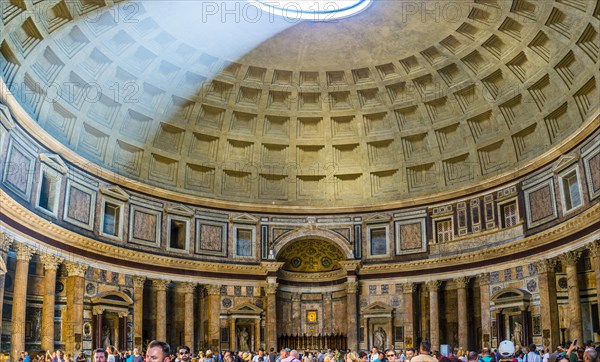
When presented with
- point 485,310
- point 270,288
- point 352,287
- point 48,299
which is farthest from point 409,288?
point 48,299

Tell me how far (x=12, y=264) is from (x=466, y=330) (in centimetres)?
2607

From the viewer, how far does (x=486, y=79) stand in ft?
137

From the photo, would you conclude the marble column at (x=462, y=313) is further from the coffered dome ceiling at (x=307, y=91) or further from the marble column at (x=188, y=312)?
the marble column at (x=188, y=312)

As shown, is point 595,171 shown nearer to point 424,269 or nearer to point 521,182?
point 521,182

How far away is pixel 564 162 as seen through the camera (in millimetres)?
36344

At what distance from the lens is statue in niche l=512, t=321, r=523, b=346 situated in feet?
126

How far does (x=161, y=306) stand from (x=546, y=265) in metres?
22.6

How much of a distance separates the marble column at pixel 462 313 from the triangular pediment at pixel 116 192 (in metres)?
21.1

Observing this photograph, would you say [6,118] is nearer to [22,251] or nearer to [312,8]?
[22,251]

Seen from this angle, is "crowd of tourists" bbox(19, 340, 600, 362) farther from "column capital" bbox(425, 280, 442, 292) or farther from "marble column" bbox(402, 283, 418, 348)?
"column capital" bbox(425, 280, 442, 292)

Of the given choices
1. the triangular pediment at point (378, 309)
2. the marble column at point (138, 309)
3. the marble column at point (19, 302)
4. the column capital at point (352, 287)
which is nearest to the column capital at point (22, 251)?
the marble column at point (19, 302)

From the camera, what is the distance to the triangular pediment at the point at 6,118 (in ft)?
96.8

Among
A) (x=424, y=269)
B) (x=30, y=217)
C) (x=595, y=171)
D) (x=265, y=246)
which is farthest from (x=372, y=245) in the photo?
(x=30, y=217)

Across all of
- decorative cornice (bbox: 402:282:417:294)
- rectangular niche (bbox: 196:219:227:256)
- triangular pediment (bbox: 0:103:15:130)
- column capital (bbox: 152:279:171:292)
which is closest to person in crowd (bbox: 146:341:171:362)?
triangular pediment (bbox: 0:103:15:130)
